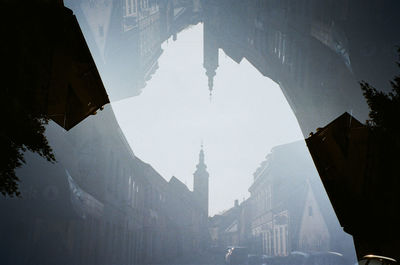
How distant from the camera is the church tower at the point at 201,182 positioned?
6832cm

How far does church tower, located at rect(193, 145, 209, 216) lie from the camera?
224 feet

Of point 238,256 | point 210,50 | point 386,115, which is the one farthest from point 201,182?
point 386,115

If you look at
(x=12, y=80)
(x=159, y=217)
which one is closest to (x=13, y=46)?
(x=12, y=80)

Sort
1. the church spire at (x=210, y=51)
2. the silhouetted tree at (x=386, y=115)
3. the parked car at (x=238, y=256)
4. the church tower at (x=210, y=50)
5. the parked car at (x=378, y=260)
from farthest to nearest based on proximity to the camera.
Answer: the church spire at (x=210, y=51) < the church tower at (x=210, y=50) < the parked car at (x=238, y=256) < the silhouetted tree at (x=386, y=115) < the parked car at (x=378, y=260)

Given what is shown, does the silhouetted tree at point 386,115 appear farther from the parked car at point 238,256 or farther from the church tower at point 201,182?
the church tower at point 201,182

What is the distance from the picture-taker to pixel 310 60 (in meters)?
12.4

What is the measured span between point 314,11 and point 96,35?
Result: 13.8 m

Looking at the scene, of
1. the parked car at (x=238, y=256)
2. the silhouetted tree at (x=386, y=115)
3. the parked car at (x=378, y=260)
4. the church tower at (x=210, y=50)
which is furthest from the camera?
the church tower at (x=210, y=50)

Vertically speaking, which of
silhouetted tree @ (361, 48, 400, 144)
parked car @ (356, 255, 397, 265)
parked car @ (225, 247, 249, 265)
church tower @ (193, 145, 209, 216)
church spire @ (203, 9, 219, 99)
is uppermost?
church spire @ (203, 9, 219, 99)

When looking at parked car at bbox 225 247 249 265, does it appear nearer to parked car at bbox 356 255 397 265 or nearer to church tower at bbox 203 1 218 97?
church tower at bbox 203 1 218 97

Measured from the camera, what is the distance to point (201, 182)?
72000mm
